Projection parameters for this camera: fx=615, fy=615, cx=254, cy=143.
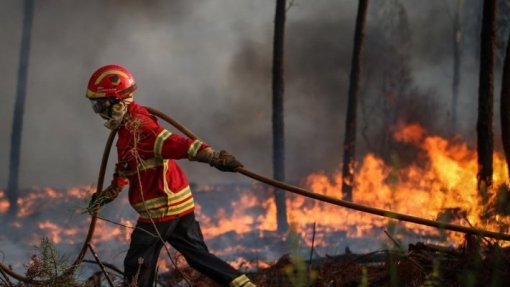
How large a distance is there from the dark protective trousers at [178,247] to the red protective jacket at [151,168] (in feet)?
0.30

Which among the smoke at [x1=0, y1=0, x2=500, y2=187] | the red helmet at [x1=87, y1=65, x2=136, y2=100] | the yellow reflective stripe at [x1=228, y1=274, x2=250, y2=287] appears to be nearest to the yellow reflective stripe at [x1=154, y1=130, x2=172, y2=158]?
the red helmet at [x1=87, y1=65, x2=136, y2=100]

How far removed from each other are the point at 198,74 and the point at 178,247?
17.3m

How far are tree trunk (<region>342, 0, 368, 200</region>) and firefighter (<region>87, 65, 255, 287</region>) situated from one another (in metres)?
10.3

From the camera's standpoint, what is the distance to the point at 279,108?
14367 millimetres

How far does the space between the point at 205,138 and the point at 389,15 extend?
11617 millimetres

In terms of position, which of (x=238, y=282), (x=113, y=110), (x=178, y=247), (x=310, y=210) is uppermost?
(x=310, y=210)

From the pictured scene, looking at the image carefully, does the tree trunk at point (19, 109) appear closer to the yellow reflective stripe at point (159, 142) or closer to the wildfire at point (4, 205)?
the wildfire at point (4, 205)

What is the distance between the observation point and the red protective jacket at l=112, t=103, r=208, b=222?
Result: 4695 mm

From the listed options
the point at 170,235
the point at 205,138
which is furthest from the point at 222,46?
the point at 170,235

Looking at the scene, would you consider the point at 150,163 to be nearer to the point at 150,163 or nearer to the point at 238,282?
the point at 150,163

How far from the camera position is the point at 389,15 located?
2786cm

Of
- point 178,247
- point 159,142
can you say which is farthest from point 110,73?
point 178,247

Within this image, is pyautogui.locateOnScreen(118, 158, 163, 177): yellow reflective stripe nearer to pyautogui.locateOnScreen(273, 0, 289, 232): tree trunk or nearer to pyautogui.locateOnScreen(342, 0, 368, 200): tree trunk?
pyautogui.locateOnScreen(273, 0, 289, 232): tree trunk

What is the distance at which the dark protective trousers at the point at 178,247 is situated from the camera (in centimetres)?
481
